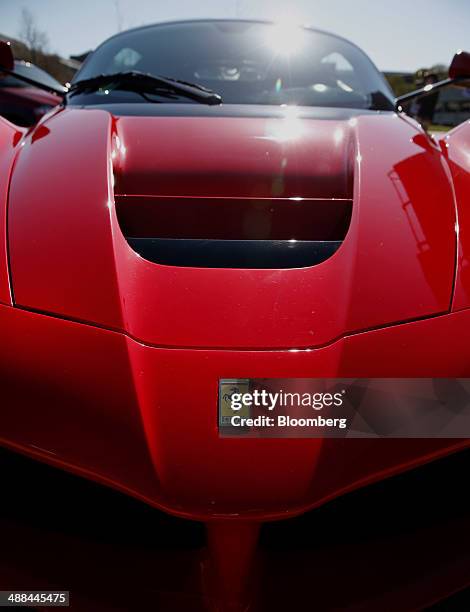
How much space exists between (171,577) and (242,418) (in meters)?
0.30

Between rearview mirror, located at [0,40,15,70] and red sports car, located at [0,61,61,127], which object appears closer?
rearview mirror, located at [0,40,15,70]

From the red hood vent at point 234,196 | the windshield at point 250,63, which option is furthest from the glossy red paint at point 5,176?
the windshield at point 250,63

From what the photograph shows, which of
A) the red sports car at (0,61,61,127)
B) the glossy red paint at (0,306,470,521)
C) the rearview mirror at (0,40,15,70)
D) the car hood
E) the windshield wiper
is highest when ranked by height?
the rearview mirror at (0,40,15,70)

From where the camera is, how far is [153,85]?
203cm

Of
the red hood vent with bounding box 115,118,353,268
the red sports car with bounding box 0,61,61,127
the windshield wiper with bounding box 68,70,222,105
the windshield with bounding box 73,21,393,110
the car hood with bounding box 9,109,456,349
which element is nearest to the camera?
the car hood with bounding box 9,109,456,349

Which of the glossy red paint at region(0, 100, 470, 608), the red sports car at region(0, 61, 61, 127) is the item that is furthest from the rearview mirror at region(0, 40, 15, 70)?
the red sports car at region(0, 61, 61, 127)

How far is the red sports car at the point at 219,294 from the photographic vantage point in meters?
0.91

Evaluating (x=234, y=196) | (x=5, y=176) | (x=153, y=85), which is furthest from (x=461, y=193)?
(x=153, y=85)

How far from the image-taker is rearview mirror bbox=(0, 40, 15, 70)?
2.31 metres

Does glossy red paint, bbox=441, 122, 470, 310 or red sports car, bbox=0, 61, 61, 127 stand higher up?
glossy red paint, bbox=441, 122, 470, 310

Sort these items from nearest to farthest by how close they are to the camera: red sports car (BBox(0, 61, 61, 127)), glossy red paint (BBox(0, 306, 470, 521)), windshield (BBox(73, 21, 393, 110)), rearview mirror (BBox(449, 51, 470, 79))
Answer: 1. glossy red paint (BBox(0, 306, 470, 521))
2. windshield (BBox(73, 21, 393, 110))
3. rearview mirror (BBox(449, 51, 470, 79))
4. red sports car (BBox(0, 61, 61, 127))

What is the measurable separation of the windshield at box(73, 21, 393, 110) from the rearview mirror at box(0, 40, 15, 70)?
0.25 m

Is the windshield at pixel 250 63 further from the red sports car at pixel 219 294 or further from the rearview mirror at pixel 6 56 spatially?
the red sports car at pixel 219 294

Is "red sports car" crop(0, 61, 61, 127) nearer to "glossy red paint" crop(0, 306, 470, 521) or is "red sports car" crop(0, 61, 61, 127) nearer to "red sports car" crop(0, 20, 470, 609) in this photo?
"red sports car" crop(0, 20, 470, 609)
